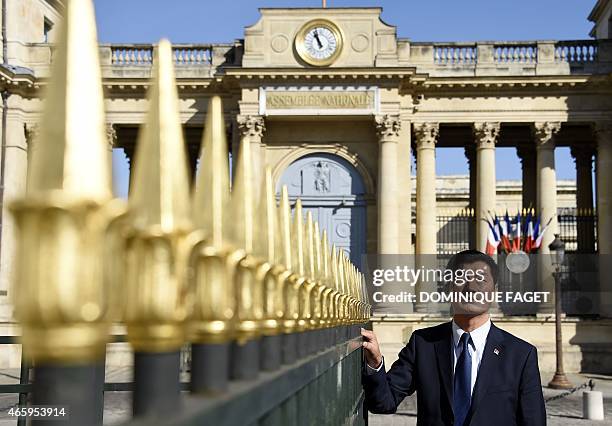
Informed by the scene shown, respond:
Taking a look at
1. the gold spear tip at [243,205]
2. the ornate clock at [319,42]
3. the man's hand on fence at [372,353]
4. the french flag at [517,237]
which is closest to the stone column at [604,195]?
the french flag at [517,237]

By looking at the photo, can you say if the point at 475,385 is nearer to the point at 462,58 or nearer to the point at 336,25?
the point at 336,25

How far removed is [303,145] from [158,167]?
30.0m

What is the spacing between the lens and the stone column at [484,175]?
1230 inches

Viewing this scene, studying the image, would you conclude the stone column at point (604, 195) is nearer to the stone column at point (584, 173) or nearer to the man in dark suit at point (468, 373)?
the stone column at point (584, 173)

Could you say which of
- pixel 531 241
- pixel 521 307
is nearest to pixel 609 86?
pixel 531 241

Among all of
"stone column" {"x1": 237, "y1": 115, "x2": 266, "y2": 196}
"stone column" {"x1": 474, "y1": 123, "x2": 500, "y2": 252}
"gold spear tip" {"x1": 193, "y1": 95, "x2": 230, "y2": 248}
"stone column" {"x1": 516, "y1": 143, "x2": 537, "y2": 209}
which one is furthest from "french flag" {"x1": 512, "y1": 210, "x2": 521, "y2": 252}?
"gold spear tip" {"x1": 193, "y1": 95, "x2": 230, "y2": 248}

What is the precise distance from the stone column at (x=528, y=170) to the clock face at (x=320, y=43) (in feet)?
34.8

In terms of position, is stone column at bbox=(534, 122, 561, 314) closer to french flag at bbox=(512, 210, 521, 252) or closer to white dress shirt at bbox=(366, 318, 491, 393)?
french flag at bbox=(512, 210, 521, 252)

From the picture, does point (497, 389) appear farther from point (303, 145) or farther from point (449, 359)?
point (303, 145)

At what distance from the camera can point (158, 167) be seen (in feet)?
3.49

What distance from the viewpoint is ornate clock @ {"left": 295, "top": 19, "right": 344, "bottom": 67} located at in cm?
2992

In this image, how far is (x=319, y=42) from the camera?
3016 cm

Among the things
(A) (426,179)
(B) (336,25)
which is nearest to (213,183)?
(B) (336,25)

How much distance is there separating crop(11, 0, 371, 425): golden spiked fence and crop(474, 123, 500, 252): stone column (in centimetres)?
3025
